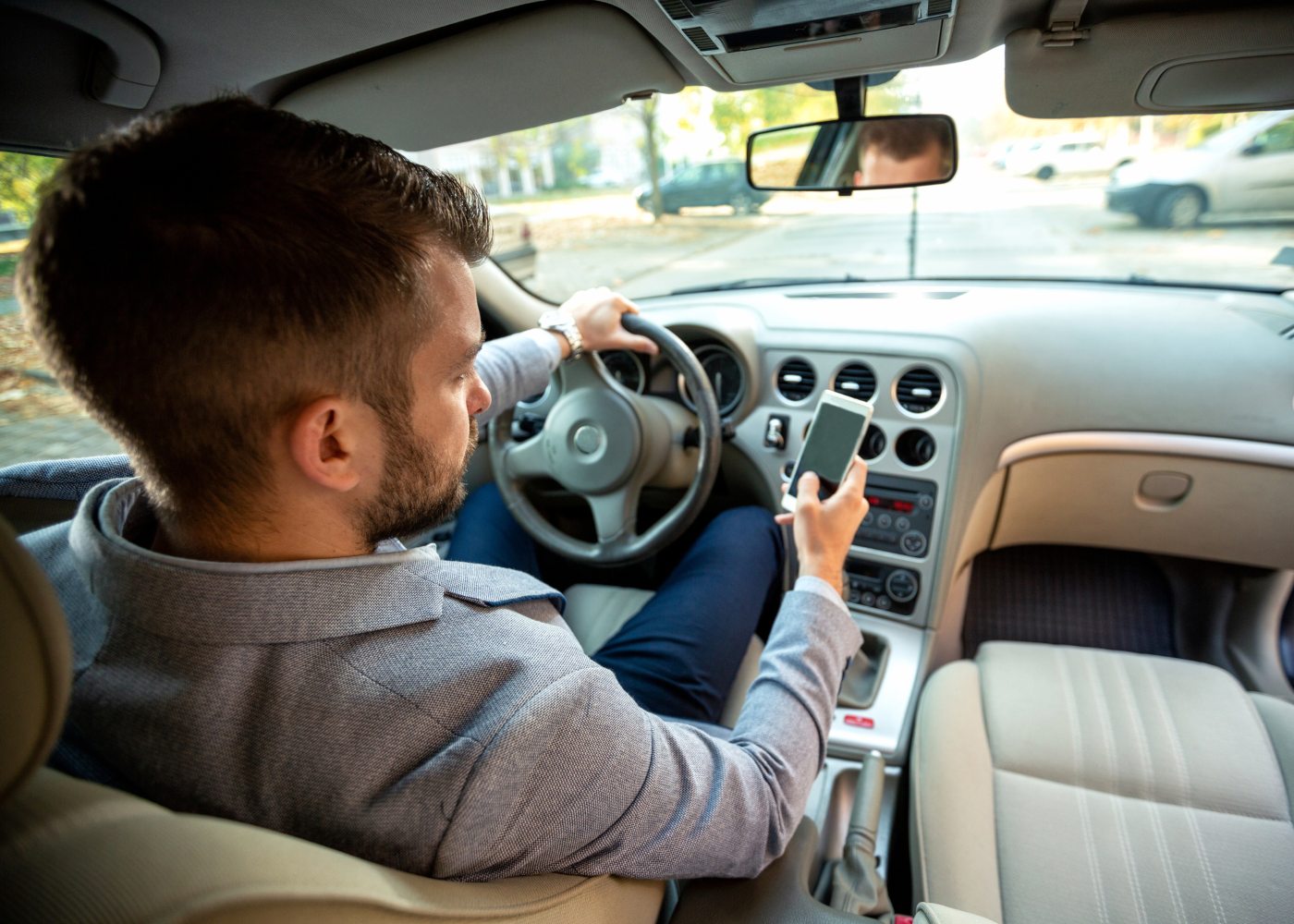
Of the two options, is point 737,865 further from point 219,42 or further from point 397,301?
point 219,42

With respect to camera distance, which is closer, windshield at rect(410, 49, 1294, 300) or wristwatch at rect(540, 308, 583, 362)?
wristwatch at rect(540, 308, 583, 362)

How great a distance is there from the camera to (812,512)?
1516 millimetres

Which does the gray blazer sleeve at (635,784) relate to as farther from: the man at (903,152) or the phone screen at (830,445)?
the man at (903,152)

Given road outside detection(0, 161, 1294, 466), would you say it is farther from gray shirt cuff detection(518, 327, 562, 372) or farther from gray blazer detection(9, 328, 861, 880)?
gray blazer detection(9, 328, 861, 880)

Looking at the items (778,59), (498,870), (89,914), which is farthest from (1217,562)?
(89,914)

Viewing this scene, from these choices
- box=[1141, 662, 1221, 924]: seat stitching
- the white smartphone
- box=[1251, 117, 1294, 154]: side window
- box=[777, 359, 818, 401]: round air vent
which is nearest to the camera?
box=[1141, 662, 1221, 924]: seat stitching

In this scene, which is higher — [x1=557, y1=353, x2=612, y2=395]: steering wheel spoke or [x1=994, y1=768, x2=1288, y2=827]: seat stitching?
[x1=557, y1=353, x2=612, y2=395]: steering wheel spoke

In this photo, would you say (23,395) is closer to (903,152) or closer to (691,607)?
(691,607)

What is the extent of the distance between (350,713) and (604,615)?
1340 millimetres

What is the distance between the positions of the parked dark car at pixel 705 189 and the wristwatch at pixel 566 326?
6.67 feet

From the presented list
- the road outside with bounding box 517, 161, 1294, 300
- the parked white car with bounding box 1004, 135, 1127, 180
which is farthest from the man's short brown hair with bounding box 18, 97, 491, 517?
the parked white car with bounding box 1004, 135, 1127, 180

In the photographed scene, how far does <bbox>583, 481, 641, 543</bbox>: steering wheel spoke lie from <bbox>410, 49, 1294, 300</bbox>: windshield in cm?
84

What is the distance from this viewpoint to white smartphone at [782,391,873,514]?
1789 mm

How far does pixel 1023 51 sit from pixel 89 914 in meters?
1.66
